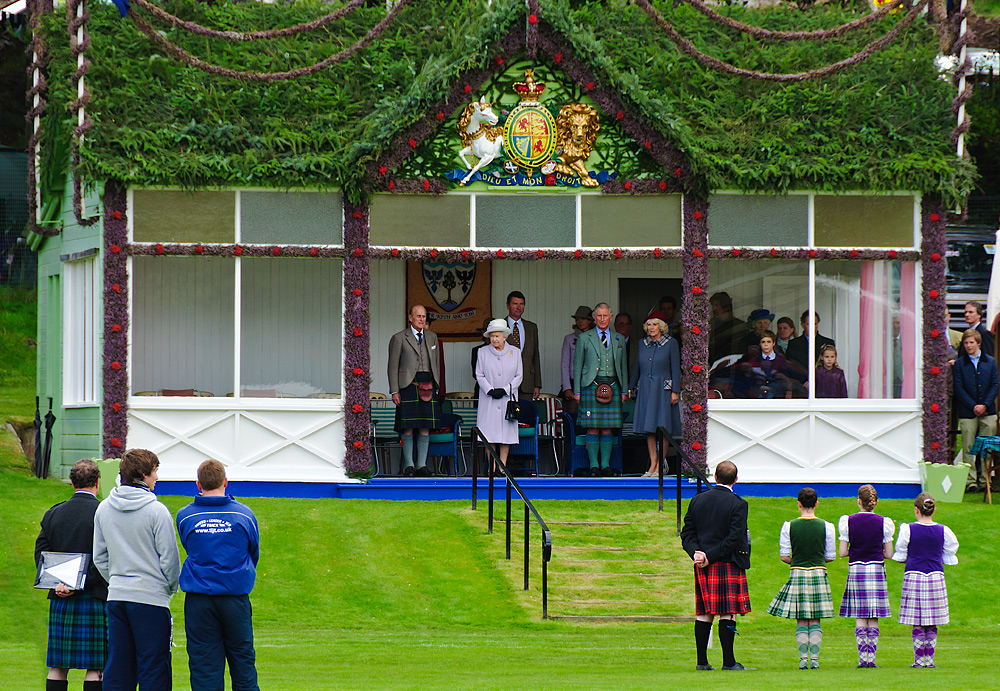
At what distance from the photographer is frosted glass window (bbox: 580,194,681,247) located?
14.3 m

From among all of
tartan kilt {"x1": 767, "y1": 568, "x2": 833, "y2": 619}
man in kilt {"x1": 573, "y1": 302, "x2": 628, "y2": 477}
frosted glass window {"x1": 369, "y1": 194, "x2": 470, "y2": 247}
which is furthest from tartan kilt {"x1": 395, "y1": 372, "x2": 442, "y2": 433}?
tartan kilt {"x1": 767, "y1": 568, "x2": 833, "y2": 619}

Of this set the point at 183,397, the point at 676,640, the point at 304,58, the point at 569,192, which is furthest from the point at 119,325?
the point at 676,640

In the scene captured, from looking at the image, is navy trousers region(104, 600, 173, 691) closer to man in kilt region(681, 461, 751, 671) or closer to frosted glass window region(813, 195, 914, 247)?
man in kilt region(681, 461, 751, 671)

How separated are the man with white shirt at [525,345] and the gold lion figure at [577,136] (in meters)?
1.57

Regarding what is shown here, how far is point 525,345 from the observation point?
48.8 ft

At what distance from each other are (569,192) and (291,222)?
10.0 feet

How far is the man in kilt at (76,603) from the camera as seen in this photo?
6828 mm

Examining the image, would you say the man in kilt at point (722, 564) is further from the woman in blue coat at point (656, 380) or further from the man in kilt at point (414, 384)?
the man in kilt at point (414, 384)

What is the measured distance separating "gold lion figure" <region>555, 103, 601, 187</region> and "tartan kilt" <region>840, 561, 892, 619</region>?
6.52 m

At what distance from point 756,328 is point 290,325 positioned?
5.99 meters

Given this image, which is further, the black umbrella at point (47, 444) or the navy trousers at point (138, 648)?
the black umbrella at point (47, 444)

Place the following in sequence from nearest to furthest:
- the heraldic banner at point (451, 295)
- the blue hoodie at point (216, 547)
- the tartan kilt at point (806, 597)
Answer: the blue hoodie at point (216, 547), the tartan kilt at point (806, 597), the heraldic banner at point (451, 295)

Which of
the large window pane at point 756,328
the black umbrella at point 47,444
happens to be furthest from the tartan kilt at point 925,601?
the black umbrella at point 47,444

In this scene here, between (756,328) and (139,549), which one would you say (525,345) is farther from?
(139,549)
